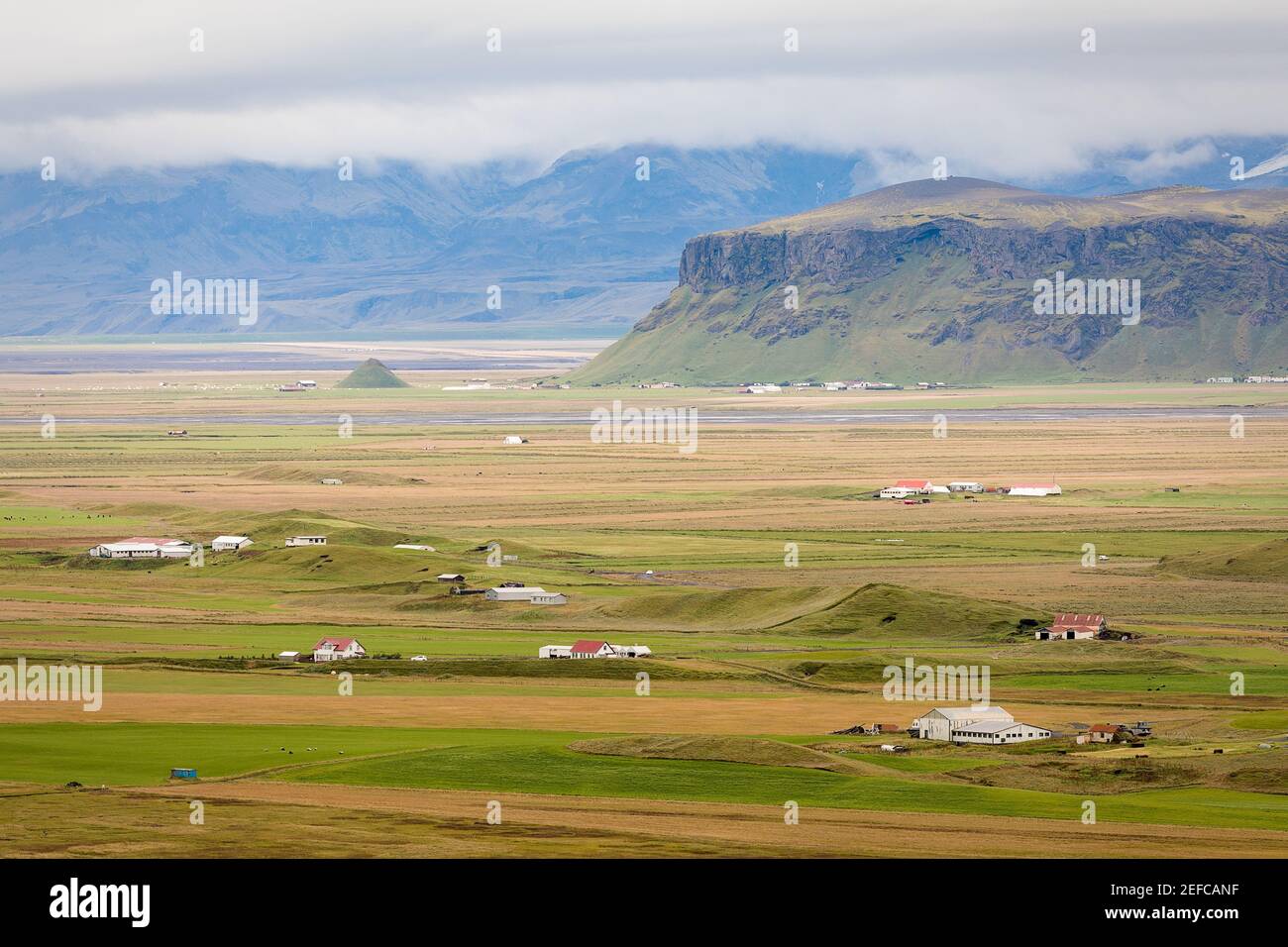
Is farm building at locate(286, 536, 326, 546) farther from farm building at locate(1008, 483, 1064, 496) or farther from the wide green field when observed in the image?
farm building at locate(1008, 483, 1064, 496)

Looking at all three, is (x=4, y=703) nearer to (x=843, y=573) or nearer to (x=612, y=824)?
(x=612, y=824)

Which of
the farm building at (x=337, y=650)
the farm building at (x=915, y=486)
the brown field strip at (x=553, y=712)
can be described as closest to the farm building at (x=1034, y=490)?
the farm building at (x=915, y=486)

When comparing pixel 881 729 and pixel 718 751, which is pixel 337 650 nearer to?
pixel 881 729

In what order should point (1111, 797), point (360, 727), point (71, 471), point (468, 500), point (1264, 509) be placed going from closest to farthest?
point (1111, 797) → point (360, 727) → point (1264, 509) → point (468, 500) → point (71, 471)

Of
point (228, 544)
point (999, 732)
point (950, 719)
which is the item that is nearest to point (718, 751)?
point (950, 719)

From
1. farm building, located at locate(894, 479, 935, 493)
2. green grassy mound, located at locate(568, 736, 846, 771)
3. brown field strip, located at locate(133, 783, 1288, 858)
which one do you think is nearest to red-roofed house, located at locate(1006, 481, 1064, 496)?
farm building, located at locate(894, 479, 935, 493)
